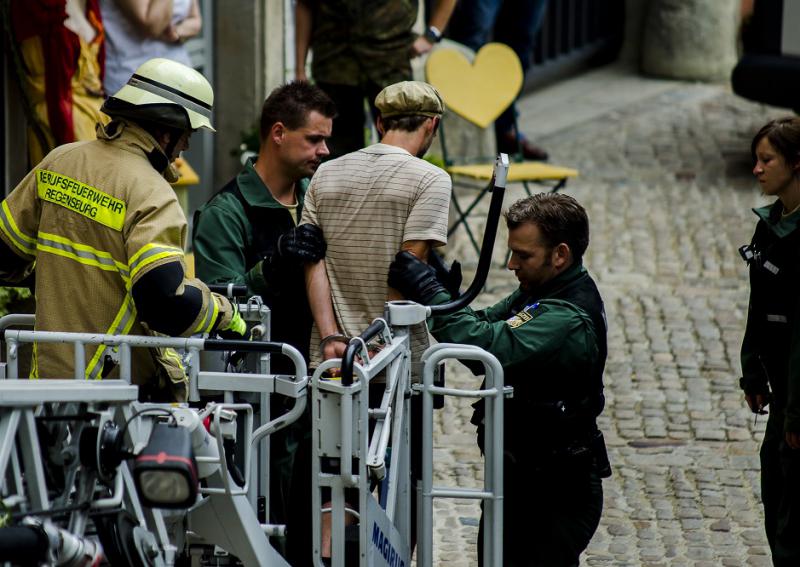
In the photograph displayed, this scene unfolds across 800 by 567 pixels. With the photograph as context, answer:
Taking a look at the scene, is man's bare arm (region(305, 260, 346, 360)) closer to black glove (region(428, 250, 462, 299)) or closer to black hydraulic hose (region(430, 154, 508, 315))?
black glove (region(428, 250, 462, 299))

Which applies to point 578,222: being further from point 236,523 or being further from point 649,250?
point 649,250

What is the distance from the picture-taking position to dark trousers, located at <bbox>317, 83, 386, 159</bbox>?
9.42m

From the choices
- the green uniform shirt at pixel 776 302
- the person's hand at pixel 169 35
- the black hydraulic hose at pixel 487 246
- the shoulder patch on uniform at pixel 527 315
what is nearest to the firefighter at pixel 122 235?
the black hydraulic hose at pixel 487 246

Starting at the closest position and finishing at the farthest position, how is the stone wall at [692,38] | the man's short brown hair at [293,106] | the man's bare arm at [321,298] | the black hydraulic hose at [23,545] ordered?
the black hydraulic hose at [23,545] → the man's bare arm at [321,298] → the man's short brown hair at [293,106] → the stone wall at [692,38]

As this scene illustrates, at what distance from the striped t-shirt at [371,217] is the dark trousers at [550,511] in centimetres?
54

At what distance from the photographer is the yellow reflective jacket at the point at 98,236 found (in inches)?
174

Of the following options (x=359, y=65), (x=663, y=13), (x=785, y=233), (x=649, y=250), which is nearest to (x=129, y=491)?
(x=785, y=233)

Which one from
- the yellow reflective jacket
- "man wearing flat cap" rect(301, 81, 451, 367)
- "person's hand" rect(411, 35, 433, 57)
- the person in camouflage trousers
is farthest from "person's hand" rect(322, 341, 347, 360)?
"person's hand" rect(411, 35, 433, 57)

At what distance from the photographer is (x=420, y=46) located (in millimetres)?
9375

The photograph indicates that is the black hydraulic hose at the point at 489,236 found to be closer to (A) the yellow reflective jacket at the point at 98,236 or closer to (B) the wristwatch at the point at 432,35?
(A) the yellow reflective jacket at the point at 98,236

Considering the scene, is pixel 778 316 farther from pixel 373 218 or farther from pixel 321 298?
pixel 321 298

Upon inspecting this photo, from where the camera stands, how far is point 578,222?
491cm

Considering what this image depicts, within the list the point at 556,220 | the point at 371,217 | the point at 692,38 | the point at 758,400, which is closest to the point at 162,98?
the point at 371,217

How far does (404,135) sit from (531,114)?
934cm
